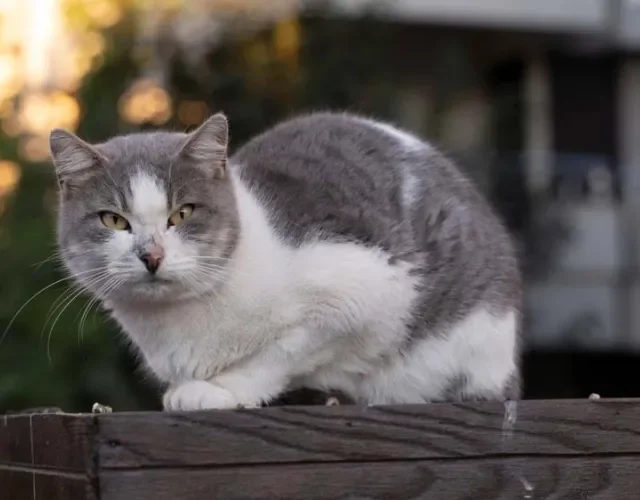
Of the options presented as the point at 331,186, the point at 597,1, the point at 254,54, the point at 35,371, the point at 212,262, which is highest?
the point at 597,1

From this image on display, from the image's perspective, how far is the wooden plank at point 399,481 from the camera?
1653 mm

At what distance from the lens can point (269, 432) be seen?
1722mm

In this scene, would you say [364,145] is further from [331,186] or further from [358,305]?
[358,305]

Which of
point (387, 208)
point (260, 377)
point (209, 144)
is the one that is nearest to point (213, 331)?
point (260, 377)

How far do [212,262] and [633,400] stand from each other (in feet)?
2.93

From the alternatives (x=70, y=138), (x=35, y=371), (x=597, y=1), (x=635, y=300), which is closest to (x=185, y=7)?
(x=35, y=371)

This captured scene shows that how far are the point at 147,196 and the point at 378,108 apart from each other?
16.6 ft

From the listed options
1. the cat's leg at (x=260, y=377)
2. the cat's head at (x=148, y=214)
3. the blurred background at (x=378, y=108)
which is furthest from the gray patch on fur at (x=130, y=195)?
the blurred background at (x=378, y=108)

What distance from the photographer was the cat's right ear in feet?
7.57

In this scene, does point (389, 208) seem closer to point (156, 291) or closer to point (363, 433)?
point (156, 291)

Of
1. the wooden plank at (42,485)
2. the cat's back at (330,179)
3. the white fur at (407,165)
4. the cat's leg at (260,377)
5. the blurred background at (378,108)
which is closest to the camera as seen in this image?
the wooden plank at (42,485)

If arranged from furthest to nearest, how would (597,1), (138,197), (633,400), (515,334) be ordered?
(597,1) < (515,334) < (138,197) < (633,400)

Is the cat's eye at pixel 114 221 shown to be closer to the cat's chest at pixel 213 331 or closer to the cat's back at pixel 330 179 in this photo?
the cat's chest at pixel 213 331

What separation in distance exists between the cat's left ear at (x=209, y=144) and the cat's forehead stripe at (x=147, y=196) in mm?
101
